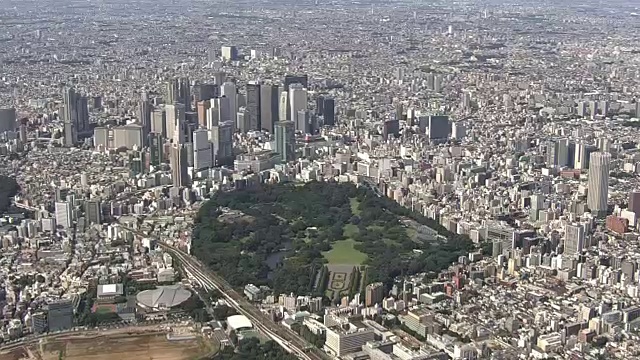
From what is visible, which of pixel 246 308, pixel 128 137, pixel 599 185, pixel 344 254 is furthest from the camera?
pixel 128 137

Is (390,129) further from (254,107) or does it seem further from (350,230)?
(350,230)

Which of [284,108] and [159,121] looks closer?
[159,121]

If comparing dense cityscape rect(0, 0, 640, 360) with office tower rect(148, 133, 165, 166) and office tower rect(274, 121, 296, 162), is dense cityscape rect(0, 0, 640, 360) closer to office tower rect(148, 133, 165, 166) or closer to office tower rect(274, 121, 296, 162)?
office tower rect(148, 133, 165, 166)

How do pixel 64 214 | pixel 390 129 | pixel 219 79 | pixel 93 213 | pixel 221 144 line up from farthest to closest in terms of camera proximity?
pixel 219 79
pixel 390 129
pixel 221 144
pixel 93 213
pixel 64 214

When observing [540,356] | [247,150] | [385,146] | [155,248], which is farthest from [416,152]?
[540,356]

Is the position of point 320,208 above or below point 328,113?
below

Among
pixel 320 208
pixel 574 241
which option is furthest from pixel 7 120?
pixel 574 241

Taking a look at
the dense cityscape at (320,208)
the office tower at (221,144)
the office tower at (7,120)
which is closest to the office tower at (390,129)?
the dense cityscape at (320,208)

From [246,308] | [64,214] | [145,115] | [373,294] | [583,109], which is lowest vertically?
[246,308]
